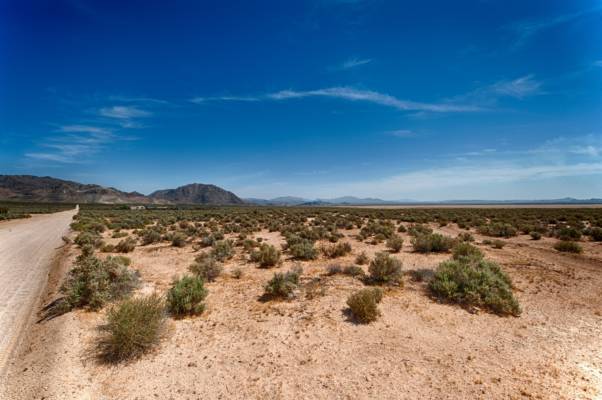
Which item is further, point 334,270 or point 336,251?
point 336,251

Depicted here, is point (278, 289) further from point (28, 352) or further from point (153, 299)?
point (28, 352)

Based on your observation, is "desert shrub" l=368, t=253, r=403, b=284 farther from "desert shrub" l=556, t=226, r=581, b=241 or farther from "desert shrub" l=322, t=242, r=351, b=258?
"desert shrub" l=556, t=226, r=581, b=241

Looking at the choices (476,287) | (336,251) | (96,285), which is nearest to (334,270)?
(336,251)

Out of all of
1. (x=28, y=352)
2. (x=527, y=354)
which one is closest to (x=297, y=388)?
(x=527, y=354)

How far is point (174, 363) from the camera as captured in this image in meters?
4.73

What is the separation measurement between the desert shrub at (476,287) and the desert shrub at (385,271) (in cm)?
109

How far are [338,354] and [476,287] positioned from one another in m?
4.56

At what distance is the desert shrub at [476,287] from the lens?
665 centimetres

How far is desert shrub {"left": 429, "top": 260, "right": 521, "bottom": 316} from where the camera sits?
6.65m

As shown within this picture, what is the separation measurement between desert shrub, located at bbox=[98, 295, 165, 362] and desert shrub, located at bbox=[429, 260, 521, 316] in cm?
701

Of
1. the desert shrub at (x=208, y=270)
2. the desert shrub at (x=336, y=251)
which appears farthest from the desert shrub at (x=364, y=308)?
the desert shrub at (x=336, y=251)

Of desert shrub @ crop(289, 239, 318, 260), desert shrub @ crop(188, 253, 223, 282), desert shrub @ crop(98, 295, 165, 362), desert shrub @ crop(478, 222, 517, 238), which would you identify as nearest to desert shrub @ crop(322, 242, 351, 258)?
desert shrub @ crop(289, 239, 318, 260)

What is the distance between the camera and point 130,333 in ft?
16.1

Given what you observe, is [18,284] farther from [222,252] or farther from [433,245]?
[433,245]
